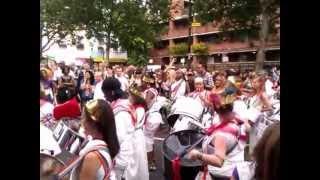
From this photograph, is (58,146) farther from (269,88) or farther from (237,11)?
(269,88)

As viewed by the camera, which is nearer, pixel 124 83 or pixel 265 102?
pixel 265 102

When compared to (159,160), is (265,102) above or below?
above

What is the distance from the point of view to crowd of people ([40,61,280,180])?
200 centimetres

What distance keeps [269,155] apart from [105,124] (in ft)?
4.11

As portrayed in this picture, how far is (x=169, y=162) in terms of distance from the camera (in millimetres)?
3037

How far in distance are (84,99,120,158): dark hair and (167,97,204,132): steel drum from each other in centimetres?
138

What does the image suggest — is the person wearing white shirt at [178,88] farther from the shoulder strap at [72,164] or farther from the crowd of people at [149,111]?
the shoulder strap at [72,164]

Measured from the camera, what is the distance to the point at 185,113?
4176mm

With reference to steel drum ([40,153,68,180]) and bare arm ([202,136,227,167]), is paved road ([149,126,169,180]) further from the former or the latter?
steel drum ([40,153,68,180])

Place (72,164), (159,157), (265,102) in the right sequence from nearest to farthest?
(72,164) → (265,102) → (159,157)

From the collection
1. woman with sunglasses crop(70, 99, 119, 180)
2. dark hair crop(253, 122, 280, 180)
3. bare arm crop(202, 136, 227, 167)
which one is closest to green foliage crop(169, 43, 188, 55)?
bare arm crop(202, 136, 227, 167)

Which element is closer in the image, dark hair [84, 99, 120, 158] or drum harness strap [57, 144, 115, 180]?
drum harness strap [57, 144, 115, 180]

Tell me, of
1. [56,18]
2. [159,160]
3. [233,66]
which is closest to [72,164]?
[56,18]
